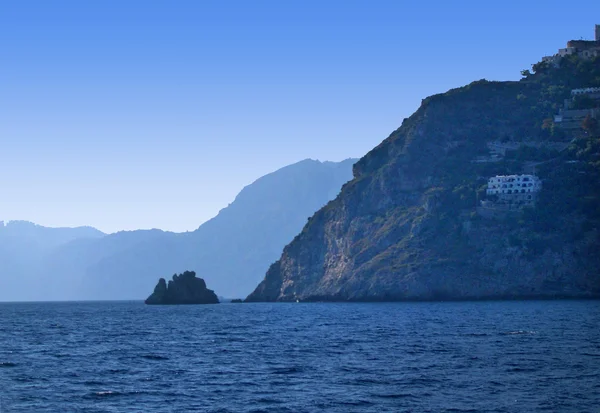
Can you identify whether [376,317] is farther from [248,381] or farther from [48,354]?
[248,381]

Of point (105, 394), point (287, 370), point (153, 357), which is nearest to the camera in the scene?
point (105, 394)

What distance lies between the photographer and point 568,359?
81.8 m

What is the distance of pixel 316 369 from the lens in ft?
263

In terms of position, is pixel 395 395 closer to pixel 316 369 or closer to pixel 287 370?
pixel 316 369

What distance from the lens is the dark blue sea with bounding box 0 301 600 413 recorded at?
62.4m

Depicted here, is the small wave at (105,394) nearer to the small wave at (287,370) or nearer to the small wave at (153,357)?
the small wave at (287,370)

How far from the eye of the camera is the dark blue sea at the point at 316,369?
62375 millimetres

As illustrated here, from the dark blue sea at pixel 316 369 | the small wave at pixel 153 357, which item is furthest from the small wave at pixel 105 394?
the small wave at pixel 153 357

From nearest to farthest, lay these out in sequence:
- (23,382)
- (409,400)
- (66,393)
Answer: (409,400)
(66,393)
(23,382)

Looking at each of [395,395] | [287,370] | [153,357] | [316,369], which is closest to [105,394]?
[287,370]

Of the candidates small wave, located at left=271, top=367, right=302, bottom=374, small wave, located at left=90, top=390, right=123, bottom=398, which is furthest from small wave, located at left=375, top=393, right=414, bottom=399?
small wave, located at left=90, top=390, right=123, bottom=398

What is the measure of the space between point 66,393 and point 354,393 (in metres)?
22.4

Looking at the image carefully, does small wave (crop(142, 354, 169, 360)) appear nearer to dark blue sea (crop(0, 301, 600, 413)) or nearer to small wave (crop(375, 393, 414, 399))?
dark blue sea (crop(0, 301, 600, 413))

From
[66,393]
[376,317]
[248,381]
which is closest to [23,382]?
[66,393]
